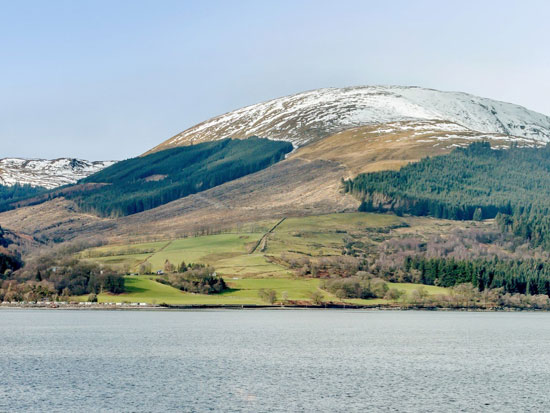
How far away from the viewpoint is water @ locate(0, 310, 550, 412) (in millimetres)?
61781

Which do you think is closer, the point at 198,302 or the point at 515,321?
the point at 515,321

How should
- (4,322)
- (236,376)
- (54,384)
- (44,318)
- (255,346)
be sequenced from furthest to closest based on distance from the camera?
(44,318), (4,322), (255,346), (236,376), (54,384)

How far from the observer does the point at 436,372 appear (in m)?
81.0

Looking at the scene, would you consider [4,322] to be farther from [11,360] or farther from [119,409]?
[119,409]

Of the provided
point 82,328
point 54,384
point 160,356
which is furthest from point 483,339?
point 54,384

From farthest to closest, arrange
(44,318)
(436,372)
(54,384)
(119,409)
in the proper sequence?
(44,318) → (436,372) → (54,384) → (119,409)

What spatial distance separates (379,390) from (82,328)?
249 ft

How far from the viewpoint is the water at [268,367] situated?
61.8 meters

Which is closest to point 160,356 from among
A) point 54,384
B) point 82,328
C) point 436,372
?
point 54,384

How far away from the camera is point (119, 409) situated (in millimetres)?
57250

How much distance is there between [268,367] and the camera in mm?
82062

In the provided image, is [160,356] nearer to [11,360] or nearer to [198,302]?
[11,360]

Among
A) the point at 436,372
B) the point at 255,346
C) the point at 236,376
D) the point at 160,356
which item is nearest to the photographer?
the point at 236,376

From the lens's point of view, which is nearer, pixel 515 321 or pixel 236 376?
pixel 236 376
